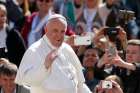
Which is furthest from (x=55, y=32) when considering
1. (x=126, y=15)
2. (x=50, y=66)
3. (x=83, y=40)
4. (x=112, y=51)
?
(x=126, y=15)

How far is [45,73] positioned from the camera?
24.1ft

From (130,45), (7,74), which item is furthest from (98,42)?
(7,74)

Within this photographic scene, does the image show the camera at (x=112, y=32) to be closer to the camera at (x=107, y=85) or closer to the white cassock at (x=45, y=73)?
the camera at (x=107, y=85)

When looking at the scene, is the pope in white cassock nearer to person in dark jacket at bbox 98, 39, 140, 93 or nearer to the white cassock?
the white cassock

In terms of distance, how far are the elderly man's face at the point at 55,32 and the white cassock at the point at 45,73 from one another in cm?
7

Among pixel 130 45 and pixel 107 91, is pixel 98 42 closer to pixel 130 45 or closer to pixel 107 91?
pixel 130 45

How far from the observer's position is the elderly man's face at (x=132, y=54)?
8.60 m

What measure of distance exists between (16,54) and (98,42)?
1.20 meters

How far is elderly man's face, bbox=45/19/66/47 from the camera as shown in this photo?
7391 millimetres

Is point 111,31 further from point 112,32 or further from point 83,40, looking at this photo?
point 83,40

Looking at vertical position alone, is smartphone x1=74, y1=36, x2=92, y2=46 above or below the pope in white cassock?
below

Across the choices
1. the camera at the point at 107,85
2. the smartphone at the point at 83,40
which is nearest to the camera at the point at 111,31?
→ the smartphone at the point at 83,40

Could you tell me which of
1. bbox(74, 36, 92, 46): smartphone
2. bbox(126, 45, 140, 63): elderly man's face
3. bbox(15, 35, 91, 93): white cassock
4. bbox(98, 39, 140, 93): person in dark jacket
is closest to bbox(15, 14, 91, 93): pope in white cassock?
bbox(15, 35, 91, 93): white cassock

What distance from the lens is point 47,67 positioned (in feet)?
24.1
